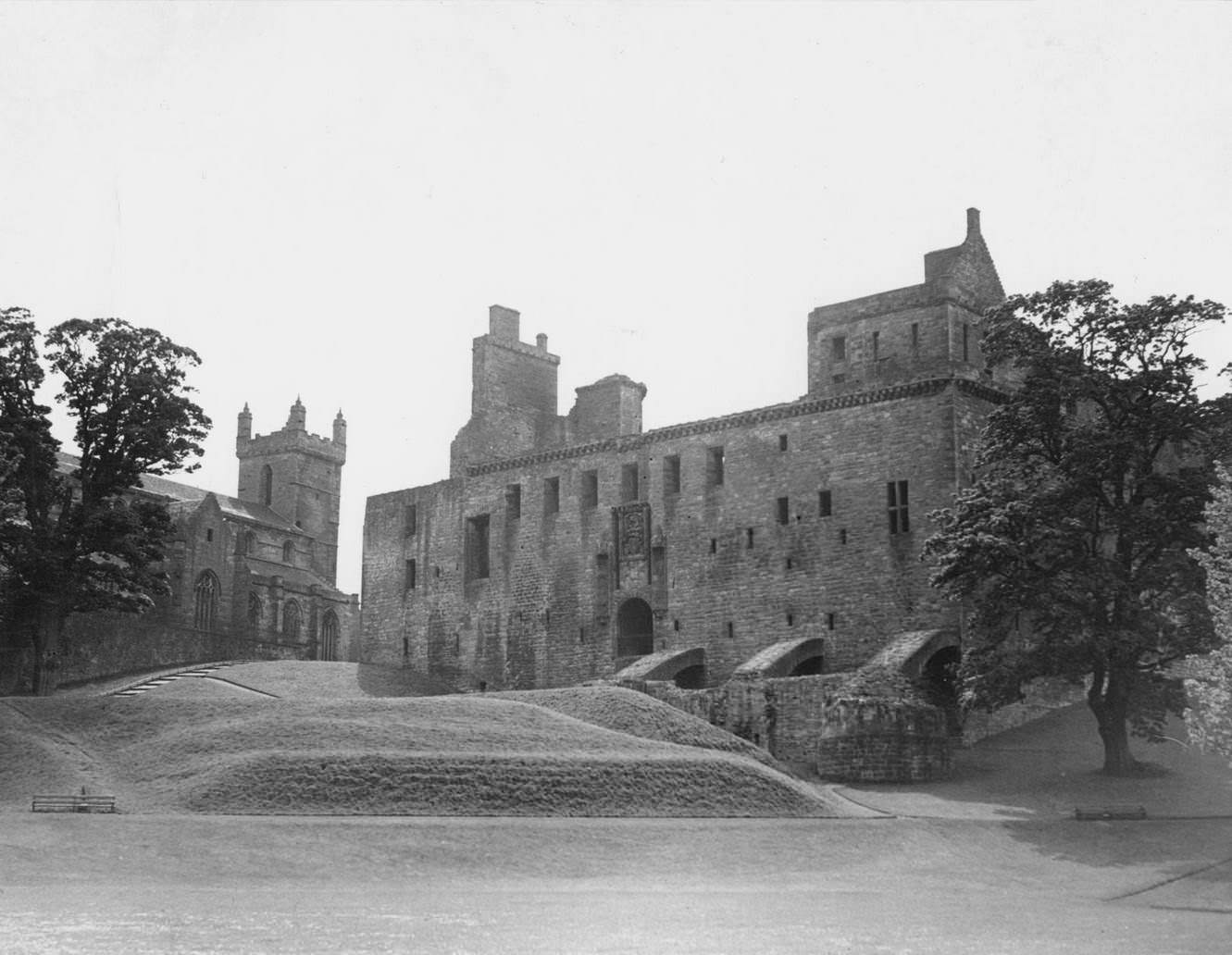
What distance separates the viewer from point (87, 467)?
4909 centimetres

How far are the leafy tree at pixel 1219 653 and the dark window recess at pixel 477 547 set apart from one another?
115 feet

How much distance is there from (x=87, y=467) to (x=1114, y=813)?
110ft

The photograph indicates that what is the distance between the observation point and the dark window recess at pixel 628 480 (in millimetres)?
57344

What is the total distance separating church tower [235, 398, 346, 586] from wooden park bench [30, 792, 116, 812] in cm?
7825

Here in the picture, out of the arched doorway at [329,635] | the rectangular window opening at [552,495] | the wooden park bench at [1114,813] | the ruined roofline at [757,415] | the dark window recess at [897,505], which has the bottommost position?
the wooden park bench at [1114,813]

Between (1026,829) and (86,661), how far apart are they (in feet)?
111

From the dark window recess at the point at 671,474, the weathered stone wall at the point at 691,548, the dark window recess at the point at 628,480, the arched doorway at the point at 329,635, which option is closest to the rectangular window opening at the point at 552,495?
the weathered stone wall at the point at 691,548

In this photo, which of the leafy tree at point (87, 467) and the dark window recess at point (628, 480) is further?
the dark window recess at point (628, 480)

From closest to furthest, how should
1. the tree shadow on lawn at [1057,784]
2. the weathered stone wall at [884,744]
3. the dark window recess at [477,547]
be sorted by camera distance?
the tree shadow on lawn at [1057,784] → the weathered stone wall at [884,744] → the dark window recess at [477,547]

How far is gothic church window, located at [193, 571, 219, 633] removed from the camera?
80.1 meters

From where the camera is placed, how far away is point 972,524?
39.2 metres

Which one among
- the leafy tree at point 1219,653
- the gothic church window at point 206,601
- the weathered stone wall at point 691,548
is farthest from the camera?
the gothic church window at point 206,601

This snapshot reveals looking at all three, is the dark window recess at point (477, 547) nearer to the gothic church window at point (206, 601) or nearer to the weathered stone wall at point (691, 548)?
the weathered stone wall at point (691, 548)

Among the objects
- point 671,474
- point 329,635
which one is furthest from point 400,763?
point 329,635
